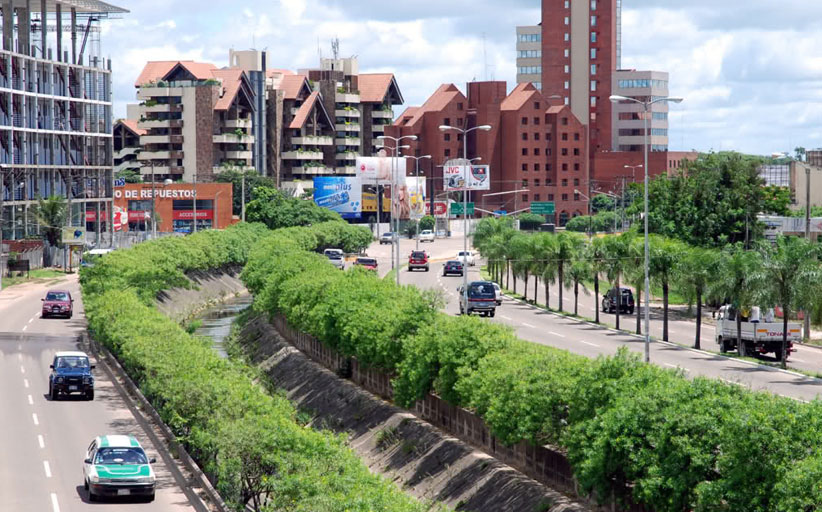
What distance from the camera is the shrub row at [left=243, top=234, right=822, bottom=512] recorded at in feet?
66.9

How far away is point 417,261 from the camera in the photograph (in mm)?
107875

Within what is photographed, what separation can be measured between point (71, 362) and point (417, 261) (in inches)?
2486

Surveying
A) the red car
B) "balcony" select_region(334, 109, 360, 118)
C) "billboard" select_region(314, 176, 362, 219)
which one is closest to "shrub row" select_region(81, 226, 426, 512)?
the red car

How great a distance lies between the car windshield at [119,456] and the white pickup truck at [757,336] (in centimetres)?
3024

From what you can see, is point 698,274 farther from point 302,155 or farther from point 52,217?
point 302,155

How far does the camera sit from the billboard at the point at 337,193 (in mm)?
157625

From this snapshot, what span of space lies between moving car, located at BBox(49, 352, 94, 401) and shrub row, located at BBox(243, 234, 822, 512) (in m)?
10.4

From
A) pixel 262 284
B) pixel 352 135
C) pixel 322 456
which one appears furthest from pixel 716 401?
pixel 352 135

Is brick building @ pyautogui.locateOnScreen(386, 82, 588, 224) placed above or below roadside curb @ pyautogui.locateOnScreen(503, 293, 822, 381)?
above

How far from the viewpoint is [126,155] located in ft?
606

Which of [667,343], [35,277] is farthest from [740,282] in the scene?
[35,277]

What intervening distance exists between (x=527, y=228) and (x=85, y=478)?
14801cm

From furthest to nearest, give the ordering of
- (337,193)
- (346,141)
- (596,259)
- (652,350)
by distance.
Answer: (346,141) < (337,193) < (596,259) < (652,350)

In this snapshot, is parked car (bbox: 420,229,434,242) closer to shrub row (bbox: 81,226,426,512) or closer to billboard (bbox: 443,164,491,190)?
billboard (bbox: 443,164,491,190)
